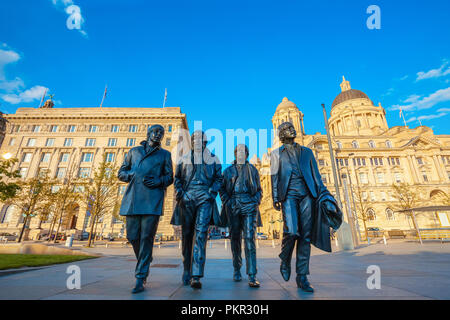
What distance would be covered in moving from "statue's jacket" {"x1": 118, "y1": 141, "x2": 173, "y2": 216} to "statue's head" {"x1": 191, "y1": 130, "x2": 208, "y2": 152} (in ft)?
2.04

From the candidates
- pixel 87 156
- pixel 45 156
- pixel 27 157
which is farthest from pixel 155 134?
pixel 27 157

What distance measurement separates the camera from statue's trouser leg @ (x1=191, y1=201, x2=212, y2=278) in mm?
3433

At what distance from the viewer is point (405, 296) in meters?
2.82

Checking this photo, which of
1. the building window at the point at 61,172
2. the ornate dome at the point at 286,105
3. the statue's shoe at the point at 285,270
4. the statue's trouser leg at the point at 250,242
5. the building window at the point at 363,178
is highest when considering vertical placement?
the ornate dome at the point at 286,105

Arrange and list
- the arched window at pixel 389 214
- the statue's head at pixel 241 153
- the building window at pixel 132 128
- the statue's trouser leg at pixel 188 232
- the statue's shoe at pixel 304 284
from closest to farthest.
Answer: the statue's shoe at pixel 304 284 < the statue's trouser leg at pixel 188 232 < the statue's head at pixel 241 153 < the building window at pixel 132 128 < the arched window at pixel 389 214

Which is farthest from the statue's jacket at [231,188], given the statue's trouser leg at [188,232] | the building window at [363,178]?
the building window at [363,178]

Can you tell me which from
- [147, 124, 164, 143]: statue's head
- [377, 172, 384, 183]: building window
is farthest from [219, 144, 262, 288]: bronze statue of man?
[377, 172, 384, 183]: building window

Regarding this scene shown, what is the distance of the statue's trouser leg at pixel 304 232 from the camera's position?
3.52m

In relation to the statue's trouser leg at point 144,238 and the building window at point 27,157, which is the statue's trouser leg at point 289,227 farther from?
the building window at point 27,157

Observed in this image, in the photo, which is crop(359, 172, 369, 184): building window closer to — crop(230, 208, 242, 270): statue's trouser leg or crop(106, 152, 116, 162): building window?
crop(106, 152, 116, 162): building window

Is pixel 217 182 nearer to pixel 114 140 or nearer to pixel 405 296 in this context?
pixel 405 296

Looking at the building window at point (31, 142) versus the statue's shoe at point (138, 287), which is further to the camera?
the building window at point (31, 142)
